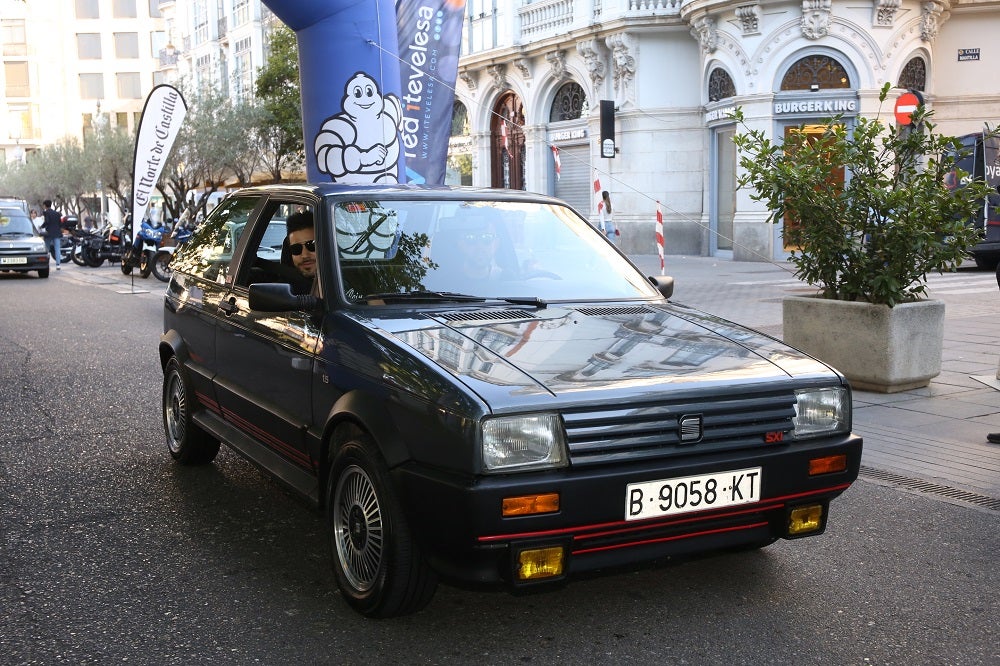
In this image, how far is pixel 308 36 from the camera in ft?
37.3

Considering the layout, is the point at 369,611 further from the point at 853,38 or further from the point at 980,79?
the point at 980,79

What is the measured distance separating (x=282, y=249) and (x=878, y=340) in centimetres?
489

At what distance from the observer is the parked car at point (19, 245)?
24.7 m

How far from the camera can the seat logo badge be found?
3.46 metres

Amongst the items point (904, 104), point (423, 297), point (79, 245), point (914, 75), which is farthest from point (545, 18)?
point (423, 297)

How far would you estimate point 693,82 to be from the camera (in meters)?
27.5

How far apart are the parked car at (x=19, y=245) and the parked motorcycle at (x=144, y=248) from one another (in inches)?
99.2

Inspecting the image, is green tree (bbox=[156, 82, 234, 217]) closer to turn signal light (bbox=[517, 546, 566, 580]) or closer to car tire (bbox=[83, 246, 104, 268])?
car tire (bbox=[83, 246, 104, 268])

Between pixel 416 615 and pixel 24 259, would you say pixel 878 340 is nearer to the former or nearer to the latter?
pixel 416 615

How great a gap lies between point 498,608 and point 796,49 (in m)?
22.7

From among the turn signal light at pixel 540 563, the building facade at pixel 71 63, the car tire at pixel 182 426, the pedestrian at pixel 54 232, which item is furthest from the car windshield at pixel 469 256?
the building facade at pixel 71 63

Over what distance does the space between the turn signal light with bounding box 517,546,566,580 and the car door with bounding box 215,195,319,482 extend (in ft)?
3.91

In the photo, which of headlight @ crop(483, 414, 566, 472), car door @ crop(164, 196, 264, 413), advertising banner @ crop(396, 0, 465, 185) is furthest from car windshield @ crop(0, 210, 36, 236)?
headlight @ crop(483, 414, 566, 472)

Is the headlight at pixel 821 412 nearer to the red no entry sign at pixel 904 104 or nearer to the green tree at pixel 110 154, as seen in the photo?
the red no entry sign at pixel 904 104
